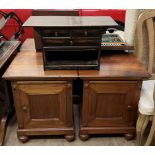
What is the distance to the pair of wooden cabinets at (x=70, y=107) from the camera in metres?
1.17

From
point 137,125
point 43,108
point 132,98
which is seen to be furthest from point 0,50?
point 137,125

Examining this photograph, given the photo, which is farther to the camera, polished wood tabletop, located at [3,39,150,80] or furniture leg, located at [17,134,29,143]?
furniture leg, located at [17,134,29,143]

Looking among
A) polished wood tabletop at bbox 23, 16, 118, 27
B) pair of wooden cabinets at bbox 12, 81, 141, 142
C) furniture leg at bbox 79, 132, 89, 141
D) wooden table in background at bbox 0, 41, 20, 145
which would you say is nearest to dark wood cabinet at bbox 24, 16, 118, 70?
polished wood tabletop at bbox 23, 16, 118, 27

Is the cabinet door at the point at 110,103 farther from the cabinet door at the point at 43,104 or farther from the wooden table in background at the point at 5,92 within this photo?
the wooden table in background at the point at 5,92

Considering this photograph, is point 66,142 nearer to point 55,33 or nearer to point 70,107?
point 70,107

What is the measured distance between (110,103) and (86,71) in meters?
0.27

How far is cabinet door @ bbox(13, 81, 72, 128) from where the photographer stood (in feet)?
3.82

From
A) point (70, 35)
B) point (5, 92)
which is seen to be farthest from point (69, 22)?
point (5, 92)

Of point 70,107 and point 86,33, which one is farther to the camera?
point 70,107

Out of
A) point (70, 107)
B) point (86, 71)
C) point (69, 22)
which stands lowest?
point (70, 107)

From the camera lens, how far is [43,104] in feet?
4.03

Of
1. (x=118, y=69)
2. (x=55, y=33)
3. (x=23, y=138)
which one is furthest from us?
(x=23, y=138)

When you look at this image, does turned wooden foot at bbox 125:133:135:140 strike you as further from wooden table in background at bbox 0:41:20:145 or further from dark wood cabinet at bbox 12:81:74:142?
wooden table in background at bbox 0:41:20:145

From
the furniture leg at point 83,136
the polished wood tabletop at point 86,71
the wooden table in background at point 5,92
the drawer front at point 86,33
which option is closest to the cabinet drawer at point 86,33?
the drawer front at point 86,33
